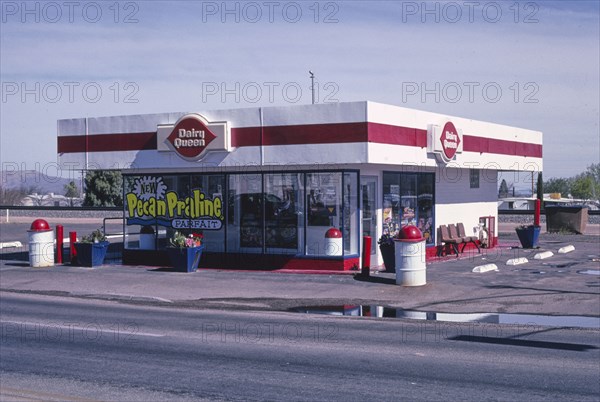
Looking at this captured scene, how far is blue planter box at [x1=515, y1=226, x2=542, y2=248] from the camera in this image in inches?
1109

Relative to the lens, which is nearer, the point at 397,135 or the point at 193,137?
the point at 397,135

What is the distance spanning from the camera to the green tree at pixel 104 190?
6969 centimetres

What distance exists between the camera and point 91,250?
78.8ft

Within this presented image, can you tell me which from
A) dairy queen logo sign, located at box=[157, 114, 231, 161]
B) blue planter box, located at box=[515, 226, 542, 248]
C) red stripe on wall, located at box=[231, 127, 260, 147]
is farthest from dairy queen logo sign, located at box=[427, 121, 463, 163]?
dairy queen logo sign, located at box=[157, 114, 231, 161]

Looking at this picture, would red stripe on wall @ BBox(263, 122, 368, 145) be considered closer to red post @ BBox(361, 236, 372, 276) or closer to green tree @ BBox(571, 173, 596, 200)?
red post @ BBox(361, 236, 372, 276)

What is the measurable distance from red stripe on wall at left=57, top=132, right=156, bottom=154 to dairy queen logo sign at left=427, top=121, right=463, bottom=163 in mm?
8059

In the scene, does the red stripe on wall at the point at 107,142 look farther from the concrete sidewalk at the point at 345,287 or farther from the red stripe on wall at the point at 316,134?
the red stripe on wall at the point at 316,134

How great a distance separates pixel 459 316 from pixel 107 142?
508 inches

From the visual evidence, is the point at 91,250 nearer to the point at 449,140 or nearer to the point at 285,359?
the point at 449,140

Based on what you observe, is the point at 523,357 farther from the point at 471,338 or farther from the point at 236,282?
the point at 236,282

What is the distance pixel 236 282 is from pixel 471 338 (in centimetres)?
879

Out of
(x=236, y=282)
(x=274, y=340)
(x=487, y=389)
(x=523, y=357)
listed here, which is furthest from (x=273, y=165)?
(x=487, y=389)

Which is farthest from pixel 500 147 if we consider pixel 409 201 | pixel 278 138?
pixel 278 138

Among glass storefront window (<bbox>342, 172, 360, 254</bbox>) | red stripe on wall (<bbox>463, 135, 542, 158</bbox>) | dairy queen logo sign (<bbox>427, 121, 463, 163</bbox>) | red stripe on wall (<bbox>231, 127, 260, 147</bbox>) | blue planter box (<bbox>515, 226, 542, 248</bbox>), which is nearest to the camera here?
glass storefront window (<bbox>342, 172, 360, 254</bbox>)
